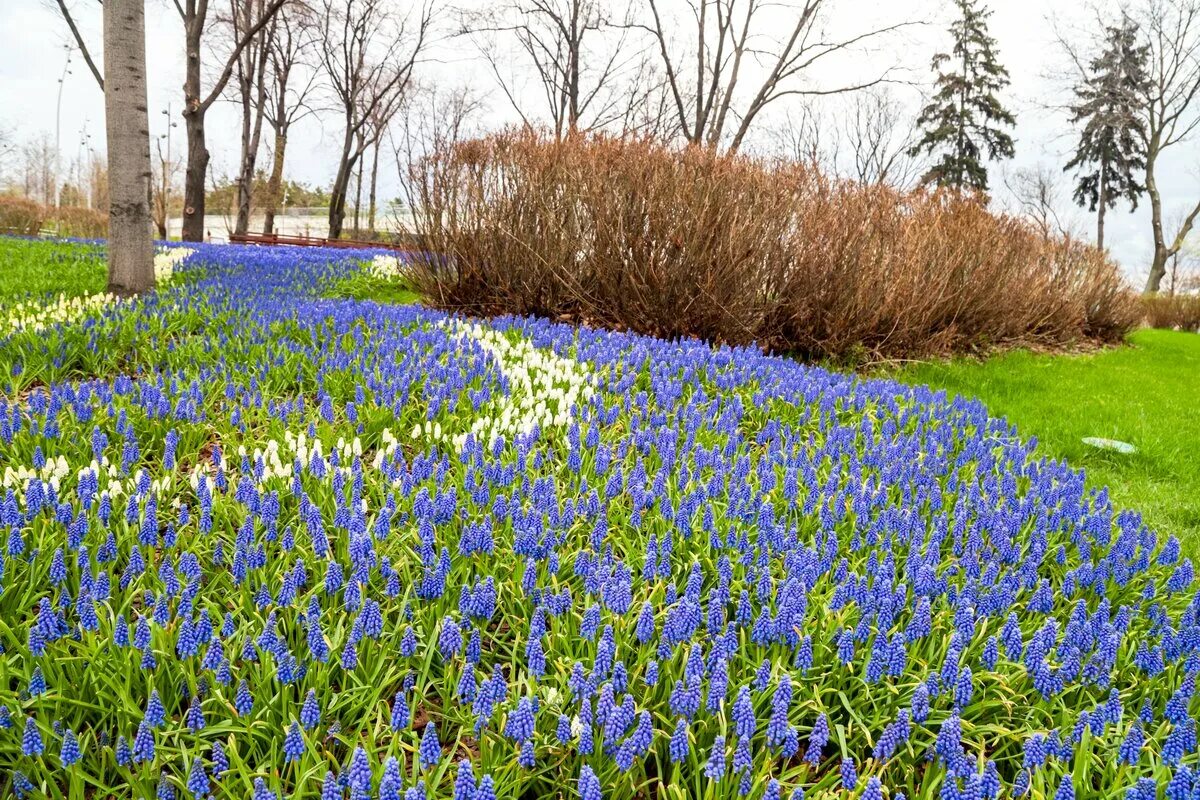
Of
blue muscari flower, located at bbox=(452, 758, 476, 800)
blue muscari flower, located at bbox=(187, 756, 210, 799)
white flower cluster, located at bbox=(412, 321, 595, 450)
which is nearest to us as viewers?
blue muscari flower, located at bbox=(452, 758, 476, 800)

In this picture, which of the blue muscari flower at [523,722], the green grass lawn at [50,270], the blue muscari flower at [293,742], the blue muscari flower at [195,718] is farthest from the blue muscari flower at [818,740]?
the green grass lawn at [50,270]

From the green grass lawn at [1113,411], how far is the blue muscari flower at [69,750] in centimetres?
489

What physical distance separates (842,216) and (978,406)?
3.12 metres

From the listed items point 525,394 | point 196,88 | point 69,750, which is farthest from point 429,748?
point 196,88

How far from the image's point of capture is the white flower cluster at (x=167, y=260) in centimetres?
989

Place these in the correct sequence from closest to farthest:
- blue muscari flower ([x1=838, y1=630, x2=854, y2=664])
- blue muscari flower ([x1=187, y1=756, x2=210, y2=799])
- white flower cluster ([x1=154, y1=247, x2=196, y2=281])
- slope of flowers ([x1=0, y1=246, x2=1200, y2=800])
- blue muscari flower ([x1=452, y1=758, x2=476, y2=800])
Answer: blue muscari flower ([x1=452, y1=758, x2=476, y2=800])
blue muscari flower ([x1=187, y1=756, x2=210, y2=799])
slope of flowers ([x1=0, y1=246, x2=1200, y2=800])
blue muscari flower ([x1=838, y1=630, x2=854, y2=664])
white flower cluster ([x1=154, y1=247, x2=196, y2=281])

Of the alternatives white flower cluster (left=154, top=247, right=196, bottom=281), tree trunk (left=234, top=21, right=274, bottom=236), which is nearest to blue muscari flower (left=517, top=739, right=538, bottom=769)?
white flower cluster (left=154, top=247, right=196, bottom=281)

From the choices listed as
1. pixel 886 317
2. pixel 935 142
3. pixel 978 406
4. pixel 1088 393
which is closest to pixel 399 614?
pixel 978 406

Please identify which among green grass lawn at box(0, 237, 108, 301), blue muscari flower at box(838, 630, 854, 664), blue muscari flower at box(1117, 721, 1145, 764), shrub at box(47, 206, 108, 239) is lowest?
blue muscari flower at box(1117, 721, 1145, 764)

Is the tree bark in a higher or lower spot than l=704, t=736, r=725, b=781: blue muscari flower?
higher

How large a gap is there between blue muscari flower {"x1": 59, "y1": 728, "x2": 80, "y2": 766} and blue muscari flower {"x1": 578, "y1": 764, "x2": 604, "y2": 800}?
116 centimetres

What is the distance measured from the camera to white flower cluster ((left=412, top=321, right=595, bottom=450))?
13.3 feet

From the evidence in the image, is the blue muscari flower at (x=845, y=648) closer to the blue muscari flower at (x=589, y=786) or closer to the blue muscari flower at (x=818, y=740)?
the blue muscari flower at (x=818, y=740)

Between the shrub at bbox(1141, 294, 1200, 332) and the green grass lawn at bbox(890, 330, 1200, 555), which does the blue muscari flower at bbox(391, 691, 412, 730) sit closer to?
the green grass lawn at bbox(890, 330, 1200, 555)
